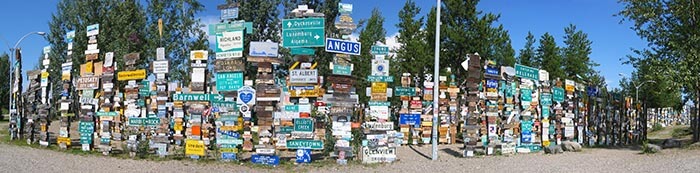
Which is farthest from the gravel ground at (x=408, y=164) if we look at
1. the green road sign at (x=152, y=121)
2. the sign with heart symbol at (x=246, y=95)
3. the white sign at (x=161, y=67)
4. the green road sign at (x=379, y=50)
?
the green road sign at (x=379, y=50)

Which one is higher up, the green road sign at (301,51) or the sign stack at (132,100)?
the green road sign at (301,51)

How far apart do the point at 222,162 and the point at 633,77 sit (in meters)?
55.9

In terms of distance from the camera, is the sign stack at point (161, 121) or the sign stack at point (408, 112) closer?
the sign stack at point (161, 121)

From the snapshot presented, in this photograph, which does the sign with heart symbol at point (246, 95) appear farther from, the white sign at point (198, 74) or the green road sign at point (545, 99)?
the green road sign at point (545, 99)

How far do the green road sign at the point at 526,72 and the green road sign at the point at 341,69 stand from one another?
5.92m

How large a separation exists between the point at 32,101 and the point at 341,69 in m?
11.9

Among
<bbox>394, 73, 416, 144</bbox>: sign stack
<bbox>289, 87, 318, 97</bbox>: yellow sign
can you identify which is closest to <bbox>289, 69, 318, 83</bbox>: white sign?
<bbox>289, 87, 318, 97</bbox>: yellow sign

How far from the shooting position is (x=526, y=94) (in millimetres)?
17359

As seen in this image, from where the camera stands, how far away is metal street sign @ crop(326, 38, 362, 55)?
43.6 ft

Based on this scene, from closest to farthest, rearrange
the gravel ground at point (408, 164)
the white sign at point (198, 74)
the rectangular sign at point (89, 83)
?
the gravel ground at point (408, 164) < the white sign at point (198, 74) < the rectangular sign at point (89, 83)

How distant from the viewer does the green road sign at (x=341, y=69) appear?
13656 millimetres

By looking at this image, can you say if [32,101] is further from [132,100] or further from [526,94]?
[526,94]

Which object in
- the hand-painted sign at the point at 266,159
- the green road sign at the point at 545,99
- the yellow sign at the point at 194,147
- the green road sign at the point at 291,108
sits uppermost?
the green road sign at the point at 545,99

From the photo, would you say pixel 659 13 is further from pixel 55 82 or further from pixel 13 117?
pixel 55 82
